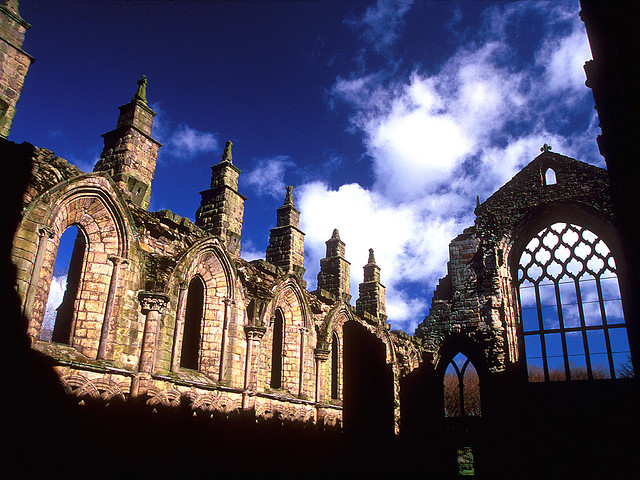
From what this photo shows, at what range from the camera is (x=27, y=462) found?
6039 mm

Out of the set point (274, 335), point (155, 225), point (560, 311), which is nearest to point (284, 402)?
point (274, 335)

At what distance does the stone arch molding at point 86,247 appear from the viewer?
23.4ft

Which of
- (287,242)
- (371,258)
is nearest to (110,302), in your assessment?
(287,242)

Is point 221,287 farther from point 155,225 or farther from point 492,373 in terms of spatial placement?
point 492,373

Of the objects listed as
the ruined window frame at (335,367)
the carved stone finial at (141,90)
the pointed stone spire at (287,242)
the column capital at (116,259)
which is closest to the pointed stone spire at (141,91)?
the carved stone finial at (141,90)

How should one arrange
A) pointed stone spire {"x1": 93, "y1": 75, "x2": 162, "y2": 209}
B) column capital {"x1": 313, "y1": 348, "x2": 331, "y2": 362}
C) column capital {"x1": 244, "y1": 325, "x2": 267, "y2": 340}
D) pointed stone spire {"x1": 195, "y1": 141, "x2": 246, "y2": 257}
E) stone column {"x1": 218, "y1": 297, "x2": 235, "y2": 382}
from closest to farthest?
pointed stone spire {"x1": 93, "y1": 75, "x2": 162, "y2": 209}
stone column {"x1": 218, "y1": 297, "x2": 235, "y2": 382}
column capital {"x1": 244, "y1": 325, "x2": 267, "y2": 340}
pointed stone spire {"x1": 195, "y1": 141, "x2": 246, "y2": 257}
column capital {"x1": 313, "y1": 348, "x2": 331, "y2": 362}

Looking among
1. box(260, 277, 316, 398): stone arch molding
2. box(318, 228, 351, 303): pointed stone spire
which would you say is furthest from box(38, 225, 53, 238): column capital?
box(318, 228, 351, 303): pointed stone spire

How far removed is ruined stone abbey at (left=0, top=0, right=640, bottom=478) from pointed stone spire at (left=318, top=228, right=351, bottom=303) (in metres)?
0.06

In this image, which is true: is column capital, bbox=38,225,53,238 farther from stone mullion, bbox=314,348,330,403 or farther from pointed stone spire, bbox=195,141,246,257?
stone mullion, bbox=314,348,330,403

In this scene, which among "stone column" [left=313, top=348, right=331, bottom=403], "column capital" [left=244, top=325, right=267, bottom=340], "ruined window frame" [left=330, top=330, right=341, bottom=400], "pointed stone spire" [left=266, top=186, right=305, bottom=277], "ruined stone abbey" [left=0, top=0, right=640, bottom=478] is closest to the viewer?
"ruined stone abbey" [left=0, top=0, right=640, bottom=478]

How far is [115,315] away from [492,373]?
29.6ft

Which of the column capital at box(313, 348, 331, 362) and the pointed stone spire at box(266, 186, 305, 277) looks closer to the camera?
the pointed stone spire at box(266, 186, 305, 277)

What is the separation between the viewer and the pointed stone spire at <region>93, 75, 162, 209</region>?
933 centimetres

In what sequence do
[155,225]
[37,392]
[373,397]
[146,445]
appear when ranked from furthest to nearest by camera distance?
[155,225] < [37,392] < [146,445] < [373,397]
